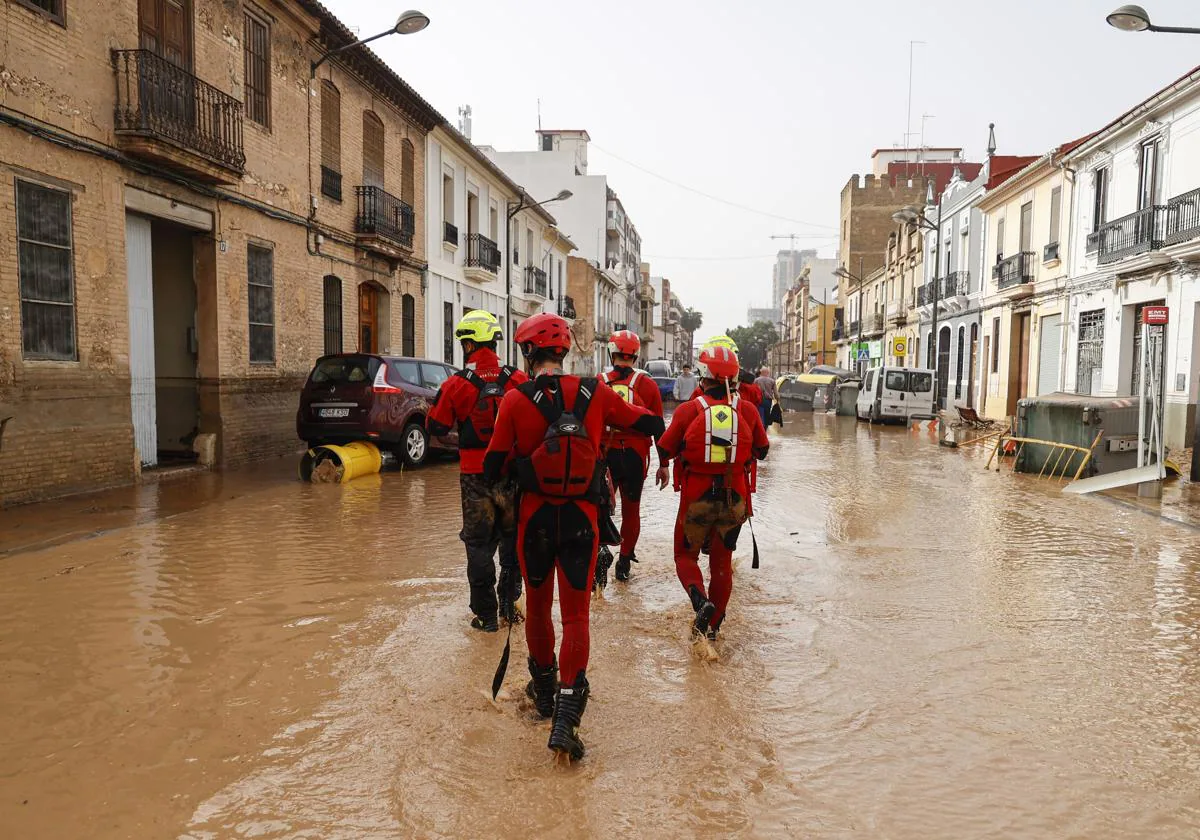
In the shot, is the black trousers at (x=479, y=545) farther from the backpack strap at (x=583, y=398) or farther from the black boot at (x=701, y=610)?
the backpack strap at (x=583, y=398)

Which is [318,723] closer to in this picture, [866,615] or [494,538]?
[494,538]

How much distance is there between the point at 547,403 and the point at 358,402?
8.64 metres

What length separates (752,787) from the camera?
328cm

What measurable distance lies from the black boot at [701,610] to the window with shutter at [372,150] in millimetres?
14826

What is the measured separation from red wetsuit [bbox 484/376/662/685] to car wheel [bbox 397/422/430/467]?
891cm

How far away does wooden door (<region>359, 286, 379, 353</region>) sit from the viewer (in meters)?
18.1

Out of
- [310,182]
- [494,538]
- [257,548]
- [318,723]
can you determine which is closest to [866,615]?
[494,538]

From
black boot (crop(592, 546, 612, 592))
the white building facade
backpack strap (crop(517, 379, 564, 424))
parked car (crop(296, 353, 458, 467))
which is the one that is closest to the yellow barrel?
parked car (crop(296, 353, 458, 467))

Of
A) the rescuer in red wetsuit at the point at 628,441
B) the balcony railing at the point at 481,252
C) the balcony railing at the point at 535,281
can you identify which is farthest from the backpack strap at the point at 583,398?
the balcony railing at the point at 535,281

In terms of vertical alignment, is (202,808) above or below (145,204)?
below

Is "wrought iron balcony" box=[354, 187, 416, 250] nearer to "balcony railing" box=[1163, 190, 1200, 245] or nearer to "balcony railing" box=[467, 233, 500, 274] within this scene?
"balcony railing" box=[467, 233, 500, 274]

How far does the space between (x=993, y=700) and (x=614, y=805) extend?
2.12 meters

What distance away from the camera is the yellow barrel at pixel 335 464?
11.3m

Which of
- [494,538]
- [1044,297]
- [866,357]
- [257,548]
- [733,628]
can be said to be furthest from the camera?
[866,357]
